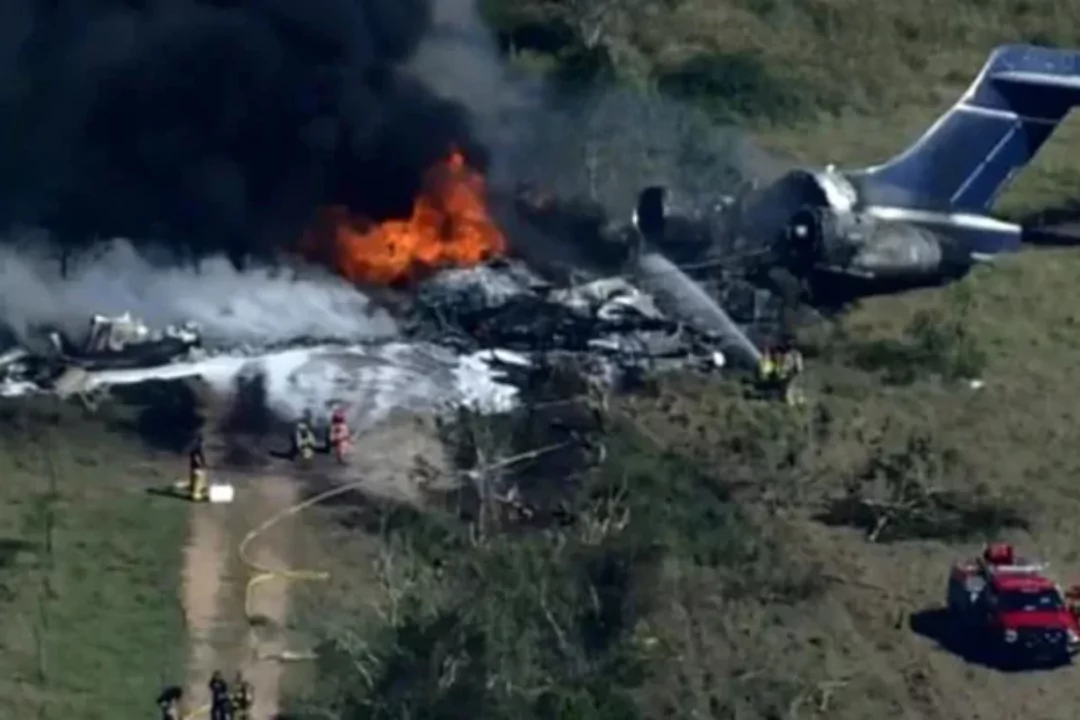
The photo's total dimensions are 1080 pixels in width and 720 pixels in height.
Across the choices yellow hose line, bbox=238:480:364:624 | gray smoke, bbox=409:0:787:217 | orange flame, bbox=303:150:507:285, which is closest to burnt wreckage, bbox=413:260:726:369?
orange flame, bbox=303:150:507:285

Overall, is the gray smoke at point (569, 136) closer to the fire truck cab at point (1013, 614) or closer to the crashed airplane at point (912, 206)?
the crashed airplane at point (912, 206)

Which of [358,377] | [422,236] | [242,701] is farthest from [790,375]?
[242,701]

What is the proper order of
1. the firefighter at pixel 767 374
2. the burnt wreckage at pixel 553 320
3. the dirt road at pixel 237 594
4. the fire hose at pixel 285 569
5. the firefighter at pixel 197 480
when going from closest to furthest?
the dirt road at pixel 237 594, the fire hose at pixel 285 569, the firefighter at pixel 197 480, the firefighter at pixel 767 374, the burnt wreckage at pixel 553 320

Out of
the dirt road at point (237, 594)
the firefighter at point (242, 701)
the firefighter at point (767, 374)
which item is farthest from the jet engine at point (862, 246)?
the firefighter at point (242, 701)

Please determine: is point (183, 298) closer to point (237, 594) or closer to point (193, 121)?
point (193, 121)

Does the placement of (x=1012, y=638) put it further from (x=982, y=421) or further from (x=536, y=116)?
(x=536, y=116)

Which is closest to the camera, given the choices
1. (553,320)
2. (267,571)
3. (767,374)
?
(267,571)

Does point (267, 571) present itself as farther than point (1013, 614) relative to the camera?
Yes
